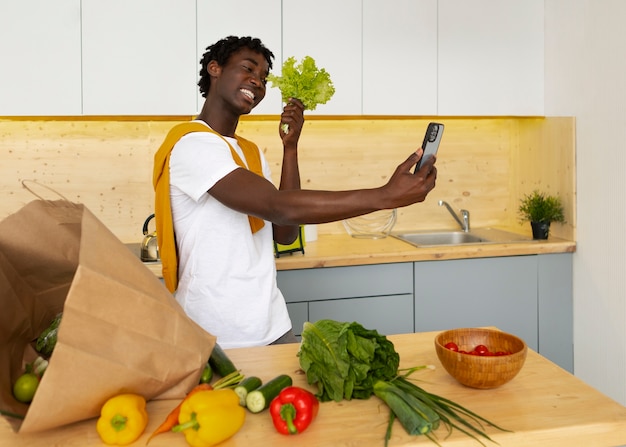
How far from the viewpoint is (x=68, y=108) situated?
259 cm

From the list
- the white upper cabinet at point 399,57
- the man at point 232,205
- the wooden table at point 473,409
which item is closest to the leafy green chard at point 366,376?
the wooden table at point 473,409

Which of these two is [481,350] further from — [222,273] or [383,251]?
[383,251]

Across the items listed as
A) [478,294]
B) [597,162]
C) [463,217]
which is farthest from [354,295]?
[597,162]

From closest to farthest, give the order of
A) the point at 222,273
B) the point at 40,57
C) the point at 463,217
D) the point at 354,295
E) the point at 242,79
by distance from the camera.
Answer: the point at 222,273 < the point at 242,79 < the point at 40,57 < the point at 354,295 < the point at 463,217

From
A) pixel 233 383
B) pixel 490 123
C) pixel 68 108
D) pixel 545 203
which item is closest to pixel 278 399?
pixel 233 383

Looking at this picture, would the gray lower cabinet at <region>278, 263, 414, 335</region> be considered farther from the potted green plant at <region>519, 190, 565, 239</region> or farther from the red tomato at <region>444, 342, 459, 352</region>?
the red tomato at <region>444, 342, 459, 352</region>

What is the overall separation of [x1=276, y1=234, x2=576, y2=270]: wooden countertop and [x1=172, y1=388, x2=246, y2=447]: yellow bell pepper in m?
1.55

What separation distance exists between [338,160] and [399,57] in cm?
63

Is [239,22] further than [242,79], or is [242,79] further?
[239,22]

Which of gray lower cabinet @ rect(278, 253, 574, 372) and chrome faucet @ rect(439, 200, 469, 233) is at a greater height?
chrome faucet @ rect(439, 200, 469, 233)

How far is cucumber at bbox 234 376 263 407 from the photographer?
1.13 metres

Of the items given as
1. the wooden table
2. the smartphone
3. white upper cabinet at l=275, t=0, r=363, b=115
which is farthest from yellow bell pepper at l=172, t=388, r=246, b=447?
white upper cabinet at l=275, t=0, r=363, b=115

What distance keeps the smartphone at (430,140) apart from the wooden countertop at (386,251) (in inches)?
54.7

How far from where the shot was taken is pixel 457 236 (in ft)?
11.1
